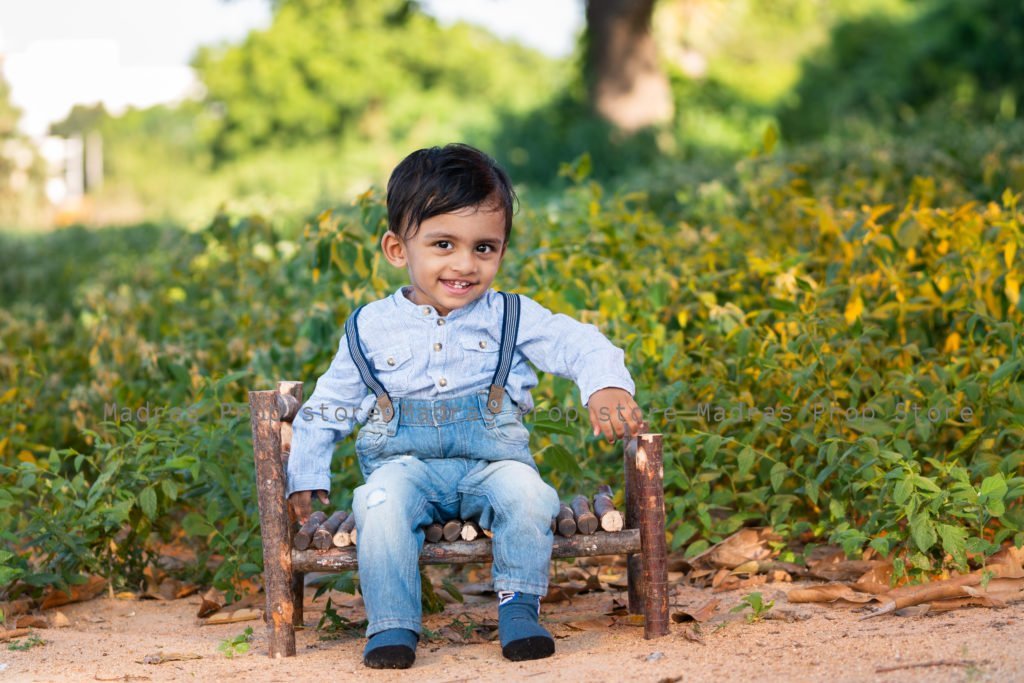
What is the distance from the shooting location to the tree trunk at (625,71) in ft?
49.1

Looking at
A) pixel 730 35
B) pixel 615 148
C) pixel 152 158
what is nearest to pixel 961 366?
pixel 615 148

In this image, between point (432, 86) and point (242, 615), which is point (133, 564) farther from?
point (432, 86)

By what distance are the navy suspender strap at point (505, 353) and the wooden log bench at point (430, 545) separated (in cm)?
37

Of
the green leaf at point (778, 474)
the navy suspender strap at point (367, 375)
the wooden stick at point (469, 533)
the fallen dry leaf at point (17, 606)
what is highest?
the navy suspender strap at point (367, 375)

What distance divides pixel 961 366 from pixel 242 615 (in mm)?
2525

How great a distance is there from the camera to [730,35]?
3594 cm

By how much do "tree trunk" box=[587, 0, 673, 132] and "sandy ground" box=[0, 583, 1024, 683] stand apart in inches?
470

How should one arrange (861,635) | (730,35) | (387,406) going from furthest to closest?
(730,35), (387,406), (861,635)

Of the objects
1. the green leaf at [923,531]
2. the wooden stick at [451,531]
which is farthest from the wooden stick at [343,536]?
the green leaf at [923,531]

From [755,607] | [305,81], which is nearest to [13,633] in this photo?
[755,607]

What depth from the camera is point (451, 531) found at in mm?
3197

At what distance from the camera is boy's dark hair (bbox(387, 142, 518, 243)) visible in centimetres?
332

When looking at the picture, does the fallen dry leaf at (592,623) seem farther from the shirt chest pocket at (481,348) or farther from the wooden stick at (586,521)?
the shirt chest pocket at (481,348)

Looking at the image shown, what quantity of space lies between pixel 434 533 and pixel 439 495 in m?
0.14
